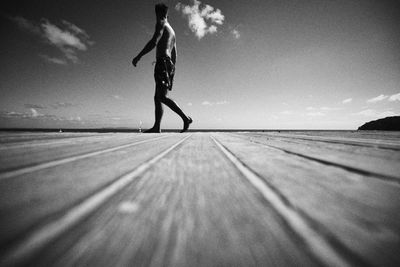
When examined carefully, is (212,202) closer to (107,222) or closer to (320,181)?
(107,222)

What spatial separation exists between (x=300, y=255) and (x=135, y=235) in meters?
0.19

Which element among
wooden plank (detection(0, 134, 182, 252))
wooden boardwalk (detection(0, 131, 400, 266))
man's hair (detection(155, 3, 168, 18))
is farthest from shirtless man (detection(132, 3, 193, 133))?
wooden boardwalk (detection(0, 131, 400, 266))

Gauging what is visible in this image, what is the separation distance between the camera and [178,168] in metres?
0.64

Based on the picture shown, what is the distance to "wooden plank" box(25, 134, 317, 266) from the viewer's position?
22 centimetres

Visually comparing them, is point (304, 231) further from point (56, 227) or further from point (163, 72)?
point (163, 72)

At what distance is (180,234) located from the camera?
0.85 ft

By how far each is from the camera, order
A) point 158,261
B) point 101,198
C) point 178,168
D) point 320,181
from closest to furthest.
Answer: point 158,261 < point 101,198 < point 320,181 < point 178,168

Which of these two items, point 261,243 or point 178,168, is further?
point 178,168

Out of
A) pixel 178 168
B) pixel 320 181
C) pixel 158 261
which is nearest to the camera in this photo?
pixel 158 261

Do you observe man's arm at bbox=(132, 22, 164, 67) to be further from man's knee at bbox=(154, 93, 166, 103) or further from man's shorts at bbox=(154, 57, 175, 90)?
man's knee at bbox=(154, 93, 166, 103)

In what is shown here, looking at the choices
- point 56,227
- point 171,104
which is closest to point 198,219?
point 56,227

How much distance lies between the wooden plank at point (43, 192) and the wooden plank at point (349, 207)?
0.36 m

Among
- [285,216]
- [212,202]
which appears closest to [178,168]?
[212,202]

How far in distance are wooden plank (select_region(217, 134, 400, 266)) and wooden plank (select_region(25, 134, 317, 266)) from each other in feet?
0.18
